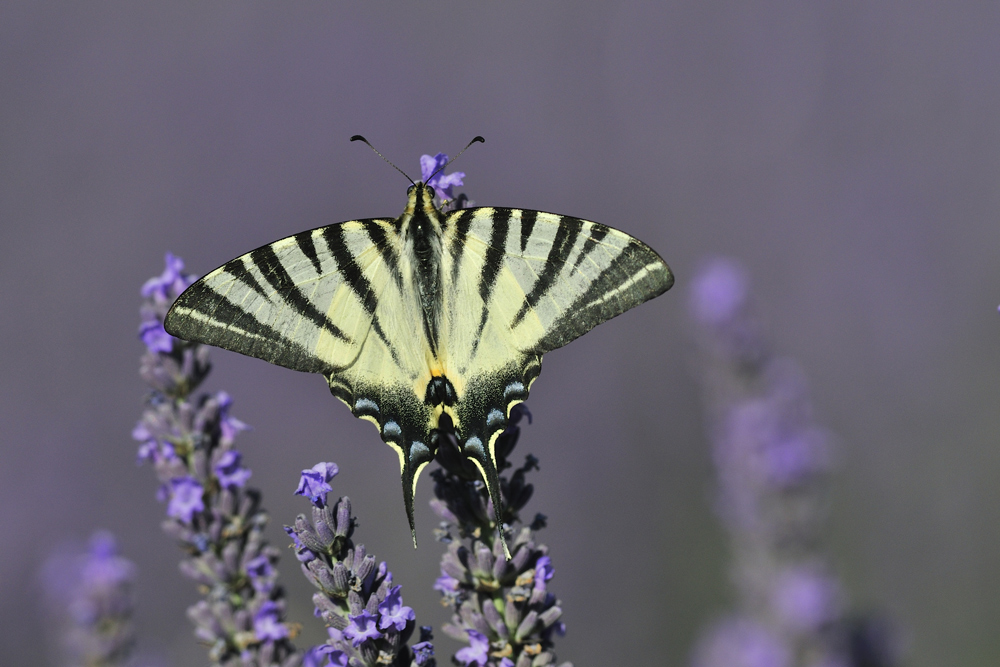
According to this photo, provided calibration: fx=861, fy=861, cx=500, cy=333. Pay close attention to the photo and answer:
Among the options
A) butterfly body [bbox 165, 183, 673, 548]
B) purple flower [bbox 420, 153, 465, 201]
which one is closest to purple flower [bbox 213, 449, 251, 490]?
butterfly body [bbox 165, 183, 673, 548]

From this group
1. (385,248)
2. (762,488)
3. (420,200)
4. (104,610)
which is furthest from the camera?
(762,488)

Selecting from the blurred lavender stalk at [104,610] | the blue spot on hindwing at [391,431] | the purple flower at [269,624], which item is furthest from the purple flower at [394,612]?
the blurred lavender stalk at [104,610]

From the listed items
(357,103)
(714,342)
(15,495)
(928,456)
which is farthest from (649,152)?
(15,495)

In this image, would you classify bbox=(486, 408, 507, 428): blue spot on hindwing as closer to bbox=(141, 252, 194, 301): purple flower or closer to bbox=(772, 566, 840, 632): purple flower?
bbox=(141, 252, 194, 301): purple flower

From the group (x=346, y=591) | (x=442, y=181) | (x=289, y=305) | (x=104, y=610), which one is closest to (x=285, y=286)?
(x=289, y=305)

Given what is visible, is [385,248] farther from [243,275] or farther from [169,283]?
[169,283]

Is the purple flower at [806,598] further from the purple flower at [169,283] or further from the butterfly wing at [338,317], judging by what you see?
the purple flower at [169,283]

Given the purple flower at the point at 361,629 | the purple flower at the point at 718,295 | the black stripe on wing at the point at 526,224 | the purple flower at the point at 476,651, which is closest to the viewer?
the purple flower at the point at 361,629
